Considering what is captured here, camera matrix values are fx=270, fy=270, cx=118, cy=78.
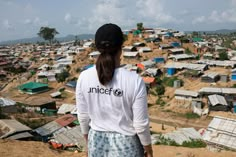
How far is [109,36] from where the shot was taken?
2342mm

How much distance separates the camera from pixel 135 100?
2262 millimetres

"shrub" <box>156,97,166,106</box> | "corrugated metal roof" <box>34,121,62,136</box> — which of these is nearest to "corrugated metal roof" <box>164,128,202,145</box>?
"corrugated metal roof" <box>34,121,62,136</box>

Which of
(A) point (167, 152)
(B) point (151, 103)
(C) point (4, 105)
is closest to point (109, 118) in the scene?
(A) point (167, 152)

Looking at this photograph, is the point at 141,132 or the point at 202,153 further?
the point at 202,153

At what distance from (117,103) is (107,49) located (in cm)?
48

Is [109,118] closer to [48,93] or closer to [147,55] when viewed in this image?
[48,93]

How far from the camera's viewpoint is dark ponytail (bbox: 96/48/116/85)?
231 centimetres

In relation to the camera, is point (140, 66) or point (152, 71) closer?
point (152, 71)

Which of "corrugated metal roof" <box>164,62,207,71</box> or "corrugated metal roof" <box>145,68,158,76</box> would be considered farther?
"corrugated metal roof" <box>145,68,158,76</box>

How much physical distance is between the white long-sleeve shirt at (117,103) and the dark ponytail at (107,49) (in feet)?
0.20

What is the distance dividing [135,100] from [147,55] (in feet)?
143

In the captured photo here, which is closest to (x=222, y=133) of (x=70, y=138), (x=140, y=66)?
(x=70, y=138)

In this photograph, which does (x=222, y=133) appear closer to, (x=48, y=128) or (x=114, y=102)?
→ (x=48, y=128)

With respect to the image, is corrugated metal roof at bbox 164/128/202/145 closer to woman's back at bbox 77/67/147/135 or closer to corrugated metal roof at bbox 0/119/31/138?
corrugated metal roof at bbox 0/119/31/138
